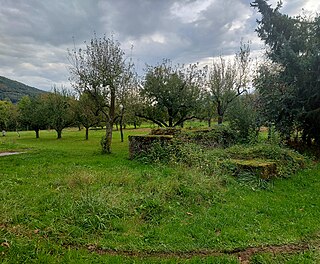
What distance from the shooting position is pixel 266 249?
378 centimetres

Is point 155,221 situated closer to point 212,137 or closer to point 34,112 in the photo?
point 212,137

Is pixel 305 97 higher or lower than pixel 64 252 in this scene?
higher

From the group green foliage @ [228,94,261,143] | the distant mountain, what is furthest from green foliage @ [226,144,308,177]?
the distant mountain

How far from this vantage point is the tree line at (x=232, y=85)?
1174cm

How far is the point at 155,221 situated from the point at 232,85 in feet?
70.9

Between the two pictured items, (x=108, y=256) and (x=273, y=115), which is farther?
(x=273, y=115)

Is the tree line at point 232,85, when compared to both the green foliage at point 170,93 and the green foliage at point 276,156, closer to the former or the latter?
the green foliage at point 170,93

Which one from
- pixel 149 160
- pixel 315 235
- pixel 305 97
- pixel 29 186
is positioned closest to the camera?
pixel 315 235

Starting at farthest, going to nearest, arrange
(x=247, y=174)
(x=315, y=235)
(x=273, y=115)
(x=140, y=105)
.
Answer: (x=140, y=105)
(x=273, y=115)
(x=247, y=174)
(x=315, y=235)

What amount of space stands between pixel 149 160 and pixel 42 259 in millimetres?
7463

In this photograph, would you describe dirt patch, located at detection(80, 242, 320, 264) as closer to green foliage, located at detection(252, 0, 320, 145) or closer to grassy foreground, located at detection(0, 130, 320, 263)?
grassy foreground, located at detection(0, 130, 320, 263)

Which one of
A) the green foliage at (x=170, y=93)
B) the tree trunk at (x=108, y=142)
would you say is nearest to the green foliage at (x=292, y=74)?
the green foliage at (x=170, y=93)

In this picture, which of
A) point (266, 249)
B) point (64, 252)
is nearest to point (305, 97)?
point (266, 249)

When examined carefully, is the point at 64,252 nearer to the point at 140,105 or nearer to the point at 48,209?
the point at 48,209
